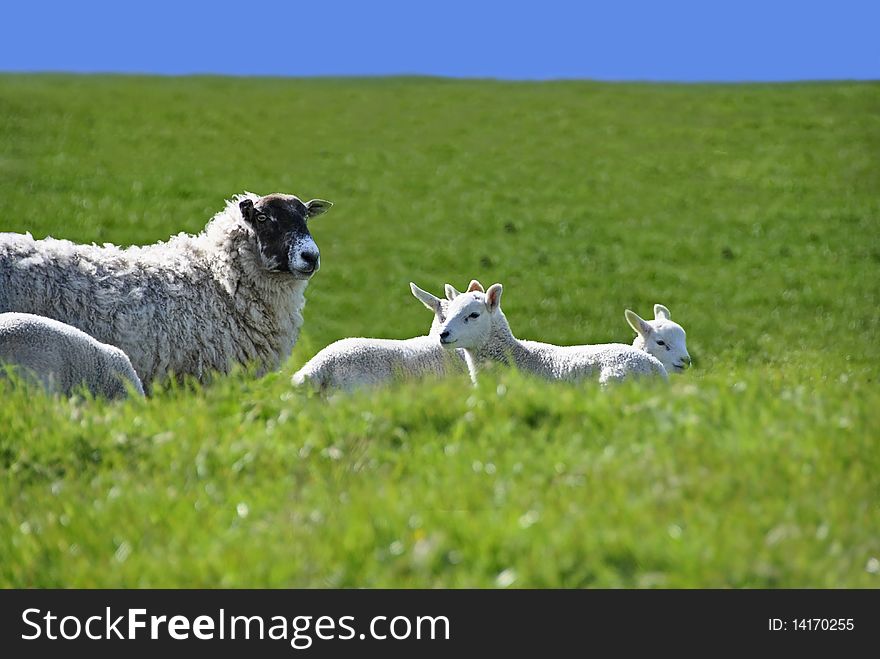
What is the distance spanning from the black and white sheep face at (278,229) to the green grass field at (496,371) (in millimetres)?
1751

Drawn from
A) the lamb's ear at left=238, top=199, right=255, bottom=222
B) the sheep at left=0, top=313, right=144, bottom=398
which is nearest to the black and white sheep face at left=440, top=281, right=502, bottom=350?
the sheep at left=0, top=313, right=144, bottom=398

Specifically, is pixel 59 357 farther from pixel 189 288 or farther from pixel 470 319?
pixel 470 319

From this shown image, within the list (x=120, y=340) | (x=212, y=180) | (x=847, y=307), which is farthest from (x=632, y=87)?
(x=120, y=340)

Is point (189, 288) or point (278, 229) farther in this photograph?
point (278, 229)

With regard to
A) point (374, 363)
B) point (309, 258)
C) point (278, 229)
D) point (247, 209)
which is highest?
point (247, 209)

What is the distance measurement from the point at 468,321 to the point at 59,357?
3.04 metres

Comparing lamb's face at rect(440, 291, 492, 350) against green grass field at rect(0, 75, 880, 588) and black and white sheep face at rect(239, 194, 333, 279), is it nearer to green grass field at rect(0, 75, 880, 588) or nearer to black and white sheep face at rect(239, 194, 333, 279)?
green grass field at rect(0, 75, 880, 588)

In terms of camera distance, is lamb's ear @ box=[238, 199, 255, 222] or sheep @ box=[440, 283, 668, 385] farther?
lamb's ear @ box=[238, 199, 255, 222]

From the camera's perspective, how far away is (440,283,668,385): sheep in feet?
29.1

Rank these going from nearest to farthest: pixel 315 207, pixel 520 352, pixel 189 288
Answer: pixel 520 352
pixel 189 288
pixel 315 207

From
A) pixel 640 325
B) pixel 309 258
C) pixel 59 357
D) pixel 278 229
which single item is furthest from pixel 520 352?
pixel 59 357

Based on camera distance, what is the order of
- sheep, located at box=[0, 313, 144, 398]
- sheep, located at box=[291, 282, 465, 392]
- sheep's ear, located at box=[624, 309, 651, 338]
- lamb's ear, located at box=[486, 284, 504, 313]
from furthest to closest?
sheep's ear, located at box=[624, 309, 651, 338], lamb's ear, located at box=[486, 284, 504, 313], sheep, located at box=[291, 282, 465, 392], sheep, located at box=[0, 313, 144, 398]

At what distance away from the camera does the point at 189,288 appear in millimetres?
10633
